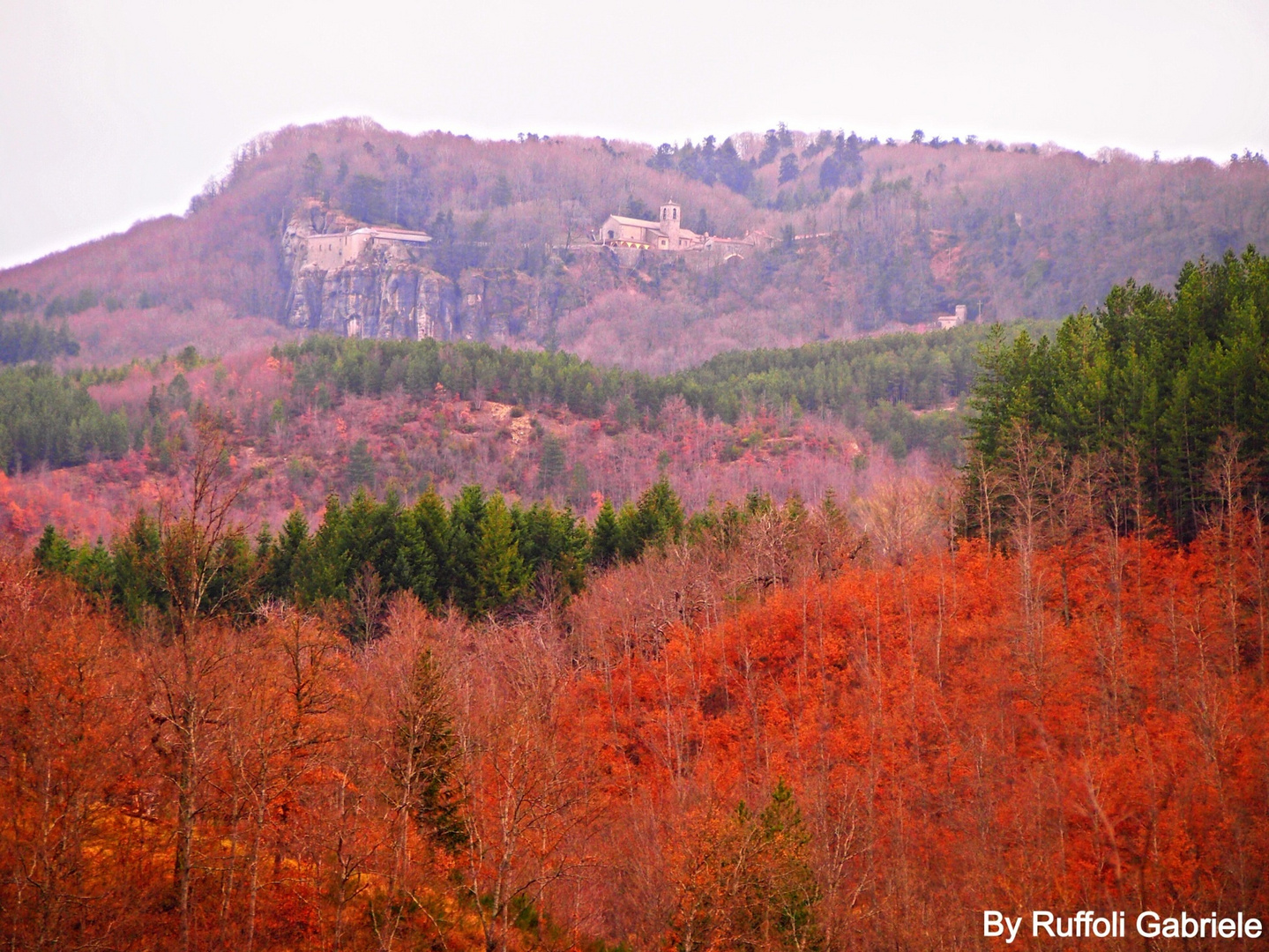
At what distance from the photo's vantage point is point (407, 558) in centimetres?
5953

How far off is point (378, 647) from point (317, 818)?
2614 cm

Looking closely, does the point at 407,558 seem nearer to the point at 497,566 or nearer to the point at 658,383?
the point at 497,566

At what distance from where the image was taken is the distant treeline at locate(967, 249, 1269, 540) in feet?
159

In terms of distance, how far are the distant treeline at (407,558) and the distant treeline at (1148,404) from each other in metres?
14.2

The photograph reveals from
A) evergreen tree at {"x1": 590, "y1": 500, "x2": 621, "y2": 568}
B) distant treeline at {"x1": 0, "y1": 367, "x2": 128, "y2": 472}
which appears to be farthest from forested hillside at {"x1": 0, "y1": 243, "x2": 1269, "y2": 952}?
distant treeline at {"x1": 0, "y1": 367, "x2": 128, "y2": 472}

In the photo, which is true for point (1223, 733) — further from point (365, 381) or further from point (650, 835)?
point (365, 381)

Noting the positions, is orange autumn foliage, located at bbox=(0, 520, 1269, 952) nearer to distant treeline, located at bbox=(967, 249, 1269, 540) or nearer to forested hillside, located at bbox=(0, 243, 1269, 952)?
forested hillside, located at bbox=(0, 243, 1269, 952)

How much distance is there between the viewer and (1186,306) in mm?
55438

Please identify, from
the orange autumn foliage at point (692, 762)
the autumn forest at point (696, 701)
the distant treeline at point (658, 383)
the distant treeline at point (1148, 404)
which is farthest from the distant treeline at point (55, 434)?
the distant treeline at point (1148, 404)

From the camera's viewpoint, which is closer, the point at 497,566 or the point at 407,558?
the point at 497,566

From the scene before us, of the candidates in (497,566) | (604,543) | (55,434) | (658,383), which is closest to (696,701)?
(497,566)

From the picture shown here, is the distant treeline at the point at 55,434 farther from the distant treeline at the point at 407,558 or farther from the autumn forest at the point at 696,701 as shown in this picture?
the autumn forest at the point at 696,701

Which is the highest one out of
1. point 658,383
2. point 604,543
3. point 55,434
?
point 658,383

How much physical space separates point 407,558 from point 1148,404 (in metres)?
35.1
